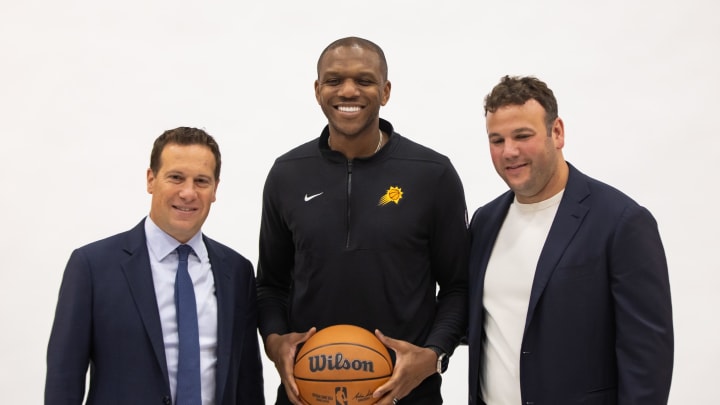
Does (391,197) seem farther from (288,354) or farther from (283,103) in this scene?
(283,103)

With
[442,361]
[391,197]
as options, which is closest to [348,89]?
[391,197]

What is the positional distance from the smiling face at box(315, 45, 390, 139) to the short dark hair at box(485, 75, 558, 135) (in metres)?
0.33

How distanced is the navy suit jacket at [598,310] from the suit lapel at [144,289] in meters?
0.85

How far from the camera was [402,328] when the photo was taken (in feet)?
6.65

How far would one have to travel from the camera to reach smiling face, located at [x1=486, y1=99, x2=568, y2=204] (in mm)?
1840

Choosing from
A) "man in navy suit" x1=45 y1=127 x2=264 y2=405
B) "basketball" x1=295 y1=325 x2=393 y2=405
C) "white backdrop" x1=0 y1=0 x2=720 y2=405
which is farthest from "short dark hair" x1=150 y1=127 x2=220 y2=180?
"white backdrop" x1=0 y1=0 x2=720 y2=405

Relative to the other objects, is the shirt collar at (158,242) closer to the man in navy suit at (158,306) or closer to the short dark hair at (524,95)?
the man in navy suit at (158,306)

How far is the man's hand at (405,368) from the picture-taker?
1872 millimetres

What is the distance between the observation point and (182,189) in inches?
73.1

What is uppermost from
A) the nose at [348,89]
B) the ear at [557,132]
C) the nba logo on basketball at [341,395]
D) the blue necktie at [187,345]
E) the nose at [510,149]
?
the nose at [348,89]

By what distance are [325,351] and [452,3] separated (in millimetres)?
2491

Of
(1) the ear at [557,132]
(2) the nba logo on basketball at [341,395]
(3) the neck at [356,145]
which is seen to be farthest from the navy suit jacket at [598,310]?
(3) the neck at [356,145]

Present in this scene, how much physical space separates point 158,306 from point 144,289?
0.18 ft

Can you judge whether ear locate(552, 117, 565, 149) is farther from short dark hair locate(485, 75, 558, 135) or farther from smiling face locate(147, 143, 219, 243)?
smiling face locate(147, 143, 219, 243)
